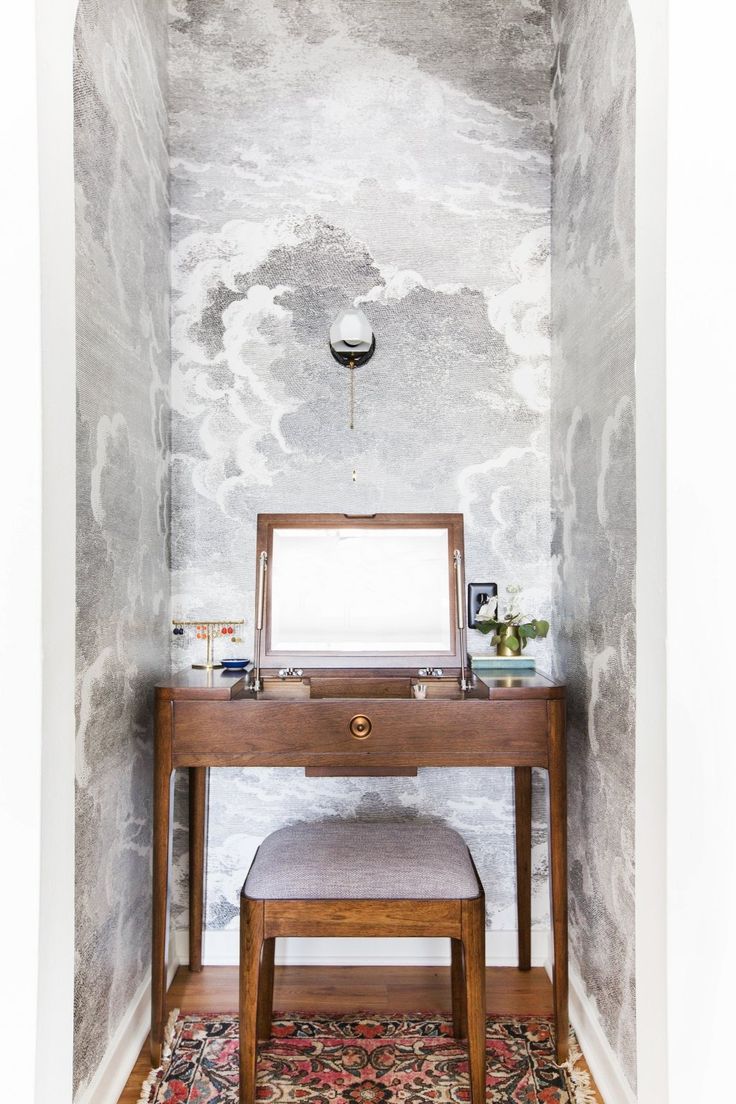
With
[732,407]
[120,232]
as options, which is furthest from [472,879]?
[120,232]

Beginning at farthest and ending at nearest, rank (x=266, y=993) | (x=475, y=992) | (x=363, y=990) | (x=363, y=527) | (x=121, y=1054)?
1. (x=363, y=527)
2. (x=363, y=990)
3. (x=266, y=993)
4. (x=121, y=1054)
5. (x=475, y=992)

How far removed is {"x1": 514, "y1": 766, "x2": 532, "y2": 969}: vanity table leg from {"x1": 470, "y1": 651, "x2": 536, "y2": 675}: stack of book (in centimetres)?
30

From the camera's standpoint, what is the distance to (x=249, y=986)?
155cm

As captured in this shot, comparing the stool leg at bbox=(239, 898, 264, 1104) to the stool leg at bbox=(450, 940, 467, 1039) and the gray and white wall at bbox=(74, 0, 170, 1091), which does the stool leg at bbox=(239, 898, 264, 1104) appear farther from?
the stool leg at bbox=(450, 940, 467, 1039)

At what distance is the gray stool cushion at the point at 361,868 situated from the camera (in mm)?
1576

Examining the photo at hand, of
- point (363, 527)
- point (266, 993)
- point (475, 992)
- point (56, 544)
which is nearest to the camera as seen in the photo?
point (56, 544)

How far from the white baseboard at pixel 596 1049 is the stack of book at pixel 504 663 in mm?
787

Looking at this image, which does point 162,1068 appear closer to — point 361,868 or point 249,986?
point 249,986

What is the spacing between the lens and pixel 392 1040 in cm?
181

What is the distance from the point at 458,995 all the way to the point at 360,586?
1.07 meters

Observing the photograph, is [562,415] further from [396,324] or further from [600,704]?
[600,704]

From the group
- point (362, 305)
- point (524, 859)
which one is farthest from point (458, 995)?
point (362, 305)

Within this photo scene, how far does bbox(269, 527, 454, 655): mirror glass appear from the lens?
2104 mm

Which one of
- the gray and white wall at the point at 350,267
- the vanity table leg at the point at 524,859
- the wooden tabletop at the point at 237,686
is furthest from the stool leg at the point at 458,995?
the gray and white wall at the point at 350,267
